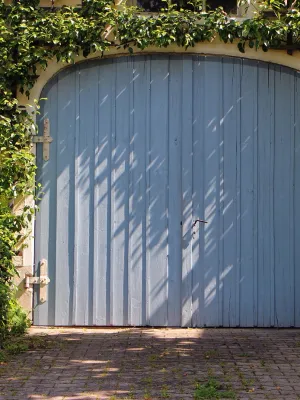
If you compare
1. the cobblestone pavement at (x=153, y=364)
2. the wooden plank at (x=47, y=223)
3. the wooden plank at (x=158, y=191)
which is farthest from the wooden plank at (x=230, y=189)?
the wooden plank at (x=47, y=223)

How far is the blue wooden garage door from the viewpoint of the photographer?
27.5 feet

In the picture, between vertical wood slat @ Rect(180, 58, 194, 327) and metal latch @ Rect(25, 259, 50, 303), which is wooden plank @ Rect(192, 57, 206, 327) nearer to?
vertical wood slat @ Rect(180, 58, 194, 327)

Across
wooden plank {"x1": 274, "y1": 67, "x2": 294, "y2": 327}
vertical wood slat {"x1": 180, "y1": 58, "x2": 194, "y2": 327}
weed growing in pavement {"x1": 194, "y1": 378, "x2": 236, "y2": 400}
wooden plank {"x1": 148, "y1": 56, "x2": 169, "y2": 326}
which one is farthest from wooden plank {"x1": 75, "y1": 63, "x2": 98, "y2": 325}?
weed growing in pavement {"x1": 194, "y1": 378, "x2": 236, "y2": 400}

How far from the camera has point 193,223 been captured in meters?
8.40

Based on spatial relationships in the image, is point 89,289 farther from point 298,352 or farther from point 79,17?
point 79,17

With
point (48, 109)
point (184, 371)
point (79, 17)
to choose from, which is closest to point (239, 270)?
point (184, 371)

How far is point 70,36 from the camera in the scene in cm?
817

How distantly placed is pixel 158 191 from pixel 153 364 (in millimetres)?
2415

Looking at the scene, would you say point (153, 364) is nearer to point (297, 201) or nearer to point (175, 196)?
point (175, 196)

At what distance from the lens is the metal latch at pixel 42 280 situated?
27.3 feet

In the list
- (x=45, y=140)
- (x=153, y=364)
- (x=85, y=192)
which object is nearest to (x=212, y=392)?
(x=153, y=364)

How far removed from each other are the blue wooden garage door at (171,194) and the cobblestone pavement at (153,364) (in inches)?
14.4

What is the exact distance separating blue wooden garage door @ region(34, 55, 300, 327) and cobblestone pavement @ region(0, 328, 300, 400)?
37cm

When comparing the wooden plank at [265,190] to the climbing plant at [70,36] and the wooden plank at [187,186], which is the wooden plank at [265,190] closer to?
the climbing plant at [70,36]
